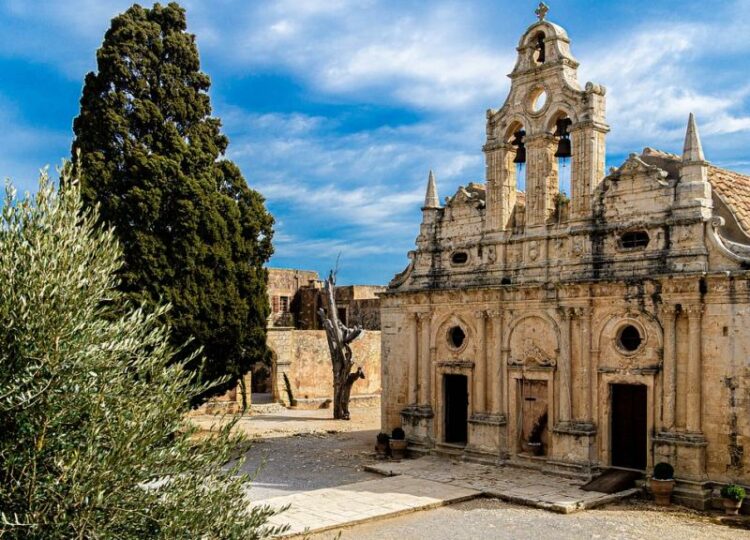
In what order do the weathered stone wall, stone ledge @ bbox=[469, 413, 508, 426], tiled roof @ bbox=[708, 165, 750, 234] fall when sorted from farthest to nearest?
the weathered stone wall
stone ledge @ bbox=[469, 413, 508, 426]
tiled roof @ bbox=[708, 165, 750, 234]

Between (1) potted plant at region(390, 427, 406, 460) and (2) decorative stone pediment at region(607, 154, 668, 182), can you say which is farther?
(1) potted plant at region(390, 427, 406, 460)

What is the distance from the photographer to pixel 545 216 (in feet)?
65.5

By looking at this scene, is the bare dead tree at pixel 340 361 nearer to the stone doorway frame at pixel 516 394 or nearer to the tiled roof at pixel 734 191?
the stone doorway frame at pixel 516 394

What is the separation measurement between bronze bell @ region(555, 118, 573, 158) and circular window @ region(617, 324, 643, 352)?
5290 millimetres

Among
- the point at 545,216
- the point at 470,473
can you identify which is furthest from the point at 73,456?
the point at 545,216

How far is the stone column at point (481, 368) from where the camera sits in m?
20.7

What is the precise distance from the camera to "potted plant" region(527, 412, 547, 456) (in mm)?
19672

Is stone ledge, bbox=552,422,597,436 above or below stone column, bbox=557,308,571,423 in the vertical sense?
below

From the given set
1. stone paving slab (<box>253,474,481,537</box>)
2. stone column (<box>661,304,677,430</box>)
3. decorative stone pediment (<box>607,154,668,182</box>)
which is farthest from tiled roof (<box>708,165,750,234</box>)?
stone paving slab (<box>253,474,481,537</box>)

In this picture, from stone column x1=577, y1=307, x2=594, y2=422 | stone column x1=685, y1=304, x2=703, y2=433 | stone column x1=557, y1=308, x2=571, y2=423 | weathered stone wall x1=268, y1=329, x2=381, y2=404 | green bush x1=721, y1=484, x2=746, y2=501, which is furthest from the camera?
weathered stone wall x1=268, y1=329, x2=381, y2=404

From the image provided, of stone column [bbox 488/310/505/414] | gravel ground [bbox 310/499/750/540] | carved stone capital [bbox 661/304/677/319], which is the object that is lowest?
gravel ground [bbox 310/499/750/540]

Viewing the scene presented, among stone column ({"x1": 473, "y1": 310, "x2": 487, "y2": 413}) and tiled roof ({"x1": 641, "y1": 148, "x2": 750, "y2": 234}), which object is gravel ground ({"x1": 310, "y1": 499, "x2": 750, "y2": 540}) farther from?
tiled roof ({"x1": 641, "y1": 148, "x2": 750, "y2": 234})

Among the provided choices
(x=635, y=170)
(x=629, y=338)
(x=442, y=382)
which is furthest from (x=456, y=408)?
(x=635, y=170)

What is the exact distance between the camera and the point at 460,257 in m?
22.1
